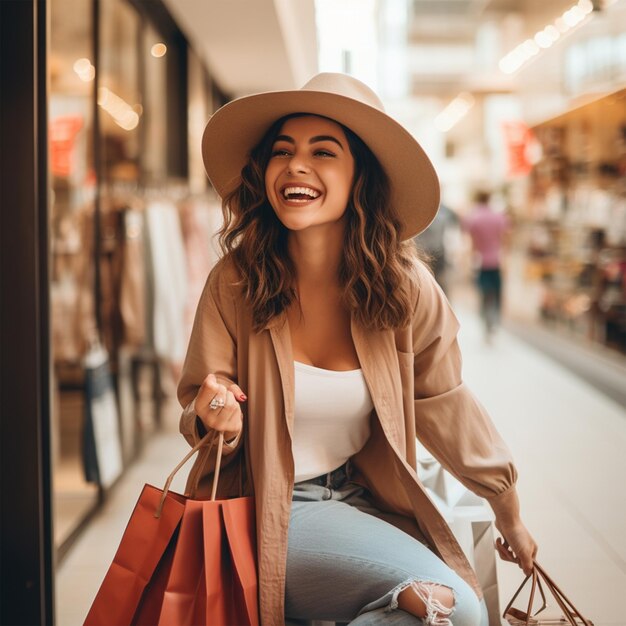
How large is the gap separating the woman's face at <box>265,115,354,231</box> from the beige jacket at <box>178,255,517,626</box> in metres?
0.20

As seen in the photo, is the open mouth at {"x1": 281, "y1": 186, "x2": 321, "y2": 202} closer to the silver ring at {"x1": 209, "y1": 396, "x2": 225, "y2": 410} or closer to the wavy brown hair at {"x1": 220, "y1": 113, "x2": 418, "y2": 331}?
the wavy brown hair at {"x1": 220, "y1": 113, "x2": 418, "y2": 331}

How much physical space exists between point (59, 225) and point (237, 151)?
9.13 feet

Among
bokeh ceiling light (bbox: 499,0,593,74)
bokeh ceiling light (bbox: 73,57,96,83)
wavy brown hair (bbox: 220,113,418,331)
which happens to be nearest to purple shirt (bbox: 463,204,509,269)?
bokeh ceiling light (bbox: 499,0,593,74)

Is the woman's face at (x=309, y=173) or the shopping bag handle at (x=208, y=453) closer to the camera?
the shopping bag handle at (x=208, y=453)

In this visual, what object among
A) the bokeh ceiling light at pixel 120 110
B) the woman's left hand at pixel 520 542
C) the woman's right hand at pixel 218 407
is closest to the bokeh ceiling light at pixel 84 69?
the bokeh ceiling light at pixel 120 110

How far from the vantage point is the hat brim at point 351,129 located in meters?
1.56

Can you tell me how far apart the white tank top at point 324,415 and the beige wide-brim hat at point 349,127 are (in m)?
0.37

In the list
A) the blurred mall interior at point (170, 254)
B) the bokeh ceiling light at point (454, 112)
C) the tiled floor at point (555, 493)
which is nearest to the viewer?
the blurred mall interior at point (170, 254)

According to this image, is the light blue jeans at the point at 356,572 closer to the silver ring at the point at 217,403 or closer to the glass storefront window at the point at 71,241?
the silver ring at the point at 217,403

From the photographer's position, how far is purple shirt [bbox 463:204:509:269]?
8773 mm

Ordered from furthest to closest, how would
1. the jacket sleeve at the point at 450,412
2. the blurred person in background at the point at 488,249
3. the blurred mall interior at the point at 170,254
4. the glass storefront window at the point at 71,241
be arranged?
the blurred person in background at the point at 488,249
the glass storefront window at the point at 71,241
the blurred mall interior at the point at 170,254
the jacket sleeve at the point at 450,412

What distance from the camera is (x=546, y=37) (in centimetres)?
671

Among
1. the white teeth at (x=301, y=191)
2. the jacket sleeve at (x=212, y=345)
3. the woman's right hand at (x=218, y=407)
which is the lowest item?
the woman's right hand at (x=218, y=407)

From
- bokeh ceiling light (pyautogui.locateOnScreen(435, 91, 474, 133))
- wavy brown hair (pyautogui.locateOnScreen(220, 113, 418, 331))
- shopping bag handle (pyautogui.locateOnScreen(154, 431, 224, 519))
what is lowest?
shopping bag handle (pyautogui.locateOnScreen(154, 431, 224, 519))
